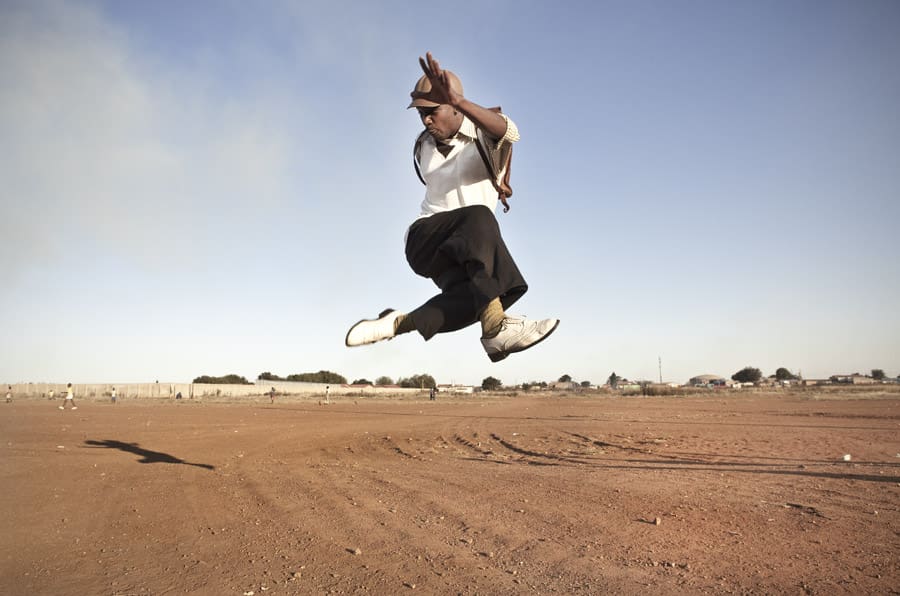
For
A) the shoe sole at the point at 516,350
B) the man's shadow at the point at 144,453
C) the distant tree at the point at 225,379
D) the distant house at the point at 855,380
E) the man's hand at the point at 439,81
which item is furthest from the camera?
the distant house at the point at 855,380

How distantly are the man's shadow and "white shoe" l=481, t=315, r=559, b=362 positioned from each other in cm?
1200

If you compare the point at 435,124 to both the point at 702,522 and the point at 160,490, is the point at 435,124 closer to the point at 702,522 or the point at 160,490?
the point at 702,522

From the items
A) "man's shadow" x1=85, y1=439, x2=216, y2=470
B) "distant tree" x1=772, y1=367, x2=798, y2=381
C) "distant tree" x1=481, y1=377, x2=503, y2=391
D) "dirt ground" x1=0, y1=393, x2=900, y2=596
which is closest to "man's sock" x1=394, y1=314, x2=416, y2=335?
"dirt ground" x1=0, y1=393, x2=900, y2=596

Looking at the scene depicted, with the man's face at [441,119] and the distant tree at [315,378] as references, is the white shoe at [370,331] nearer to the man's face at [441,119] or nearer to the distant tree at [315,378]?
the man's face at [441,119]

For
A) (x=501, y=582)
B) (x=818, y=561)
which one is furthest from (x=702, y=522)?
(x=501, y=582)

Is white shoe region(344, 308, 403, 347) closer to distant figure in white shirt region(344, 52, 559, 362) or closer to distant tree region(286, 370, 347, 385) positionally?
distant figure in white shirt region(344, 52, 559, 362)

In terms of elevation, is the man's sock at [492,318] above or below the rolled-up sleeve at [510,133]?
below

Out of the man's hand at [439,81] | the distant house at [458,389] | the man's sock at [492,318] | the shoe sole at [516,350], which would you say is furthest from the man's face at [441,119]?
the distant house at [458,389]

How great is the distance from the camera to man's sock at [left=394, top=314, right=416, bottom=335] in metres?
3.17

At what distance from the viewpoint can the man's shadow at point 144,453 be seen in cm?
1345

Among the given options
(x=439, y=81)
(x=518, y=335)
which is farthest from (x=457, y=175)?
(x=518, y=335)

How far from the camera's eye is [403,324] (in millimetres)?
3182

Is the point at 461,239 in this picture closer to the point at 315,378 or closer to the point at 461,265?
the point at 461,265

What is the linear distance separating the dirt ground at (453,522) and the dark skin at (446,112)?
4486 mm
